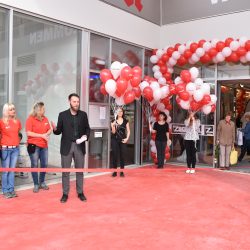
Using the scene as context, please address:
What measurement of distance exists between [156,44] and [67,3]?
10.4ft

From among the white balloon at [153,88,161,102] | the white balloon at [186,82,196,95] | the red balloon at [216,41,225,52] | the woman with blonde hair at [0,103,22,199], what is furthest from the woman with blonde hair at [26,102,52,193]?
the red balloon at [216,41,225,52]

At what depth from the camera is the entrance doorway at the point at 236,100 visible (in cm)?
853

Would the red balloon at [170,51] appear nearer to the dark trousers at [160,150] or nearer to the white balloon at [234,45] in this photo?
the white balloon at [234,45]

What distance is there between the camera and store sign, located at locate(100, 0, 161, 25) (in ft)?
25.6

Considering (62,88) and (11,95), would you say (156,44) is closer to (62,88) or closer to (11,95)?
(62,88)

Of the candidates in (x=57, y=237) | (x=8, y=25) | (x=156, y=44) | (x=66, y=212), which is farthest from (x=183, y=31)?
(x=57, y=237)

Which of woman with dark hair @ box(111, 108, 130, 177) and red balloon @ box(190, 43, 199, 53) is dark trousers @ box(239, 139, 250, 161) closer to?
red balloon @ box(190, 43, 199, 53)

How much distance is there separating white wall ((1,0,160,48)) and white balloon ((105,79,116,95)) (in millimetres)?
1433

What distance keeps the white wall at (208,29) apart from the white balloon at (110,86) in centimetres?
320

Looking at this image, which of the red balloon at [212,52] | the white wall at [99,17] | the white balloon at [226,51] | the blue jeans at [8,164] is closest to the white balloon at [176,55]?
the red balloon at [212,52]

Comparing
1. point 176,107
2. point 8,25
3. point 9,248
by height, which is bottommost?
point 9,248

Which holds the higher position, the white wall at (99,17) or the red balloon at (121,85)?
the white wall at (99,17)

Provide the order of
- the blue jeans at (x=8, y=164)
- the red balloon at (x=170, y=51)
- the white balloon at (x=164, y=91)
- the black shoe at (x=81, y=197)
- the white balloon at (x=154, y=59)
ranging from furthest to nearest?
the white balloon at (x=154, y=59) → the red balloon at (x=170, y=51) → the white balloon at (x=164, y=91) → the blue jeans at (x=8, y=164) → the black shoe at (x=81, y=197)

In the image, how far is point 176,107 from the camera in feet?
29.0
